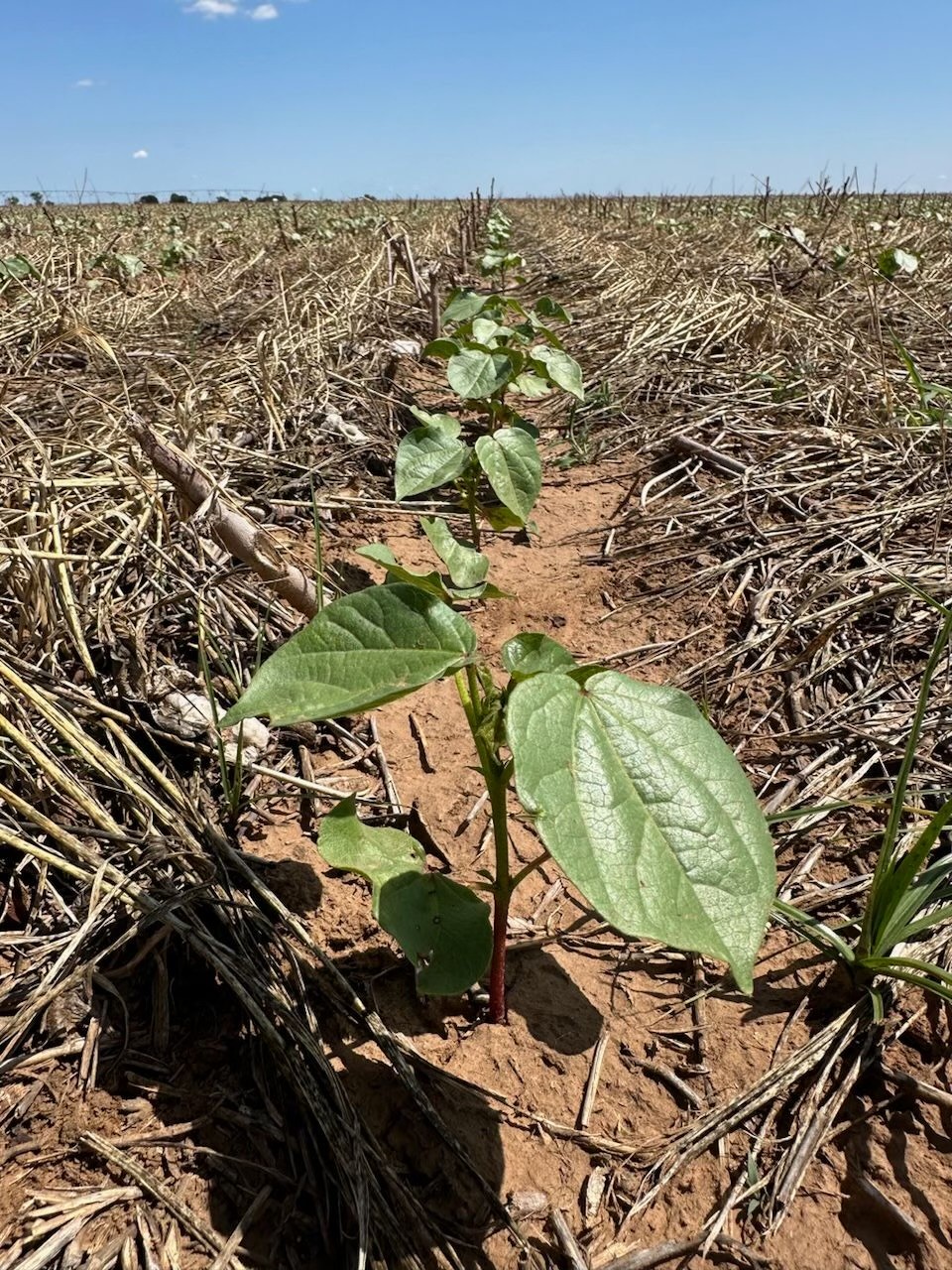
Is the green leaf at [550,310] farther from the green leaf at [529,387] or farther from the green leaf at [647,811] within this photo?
the green leaf at [647,811]

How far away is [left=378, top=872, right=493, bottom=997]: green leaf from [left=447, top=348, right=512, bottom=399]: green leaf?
4.86 ft

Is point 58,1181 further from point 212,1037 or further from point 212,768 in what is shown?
point 212,768

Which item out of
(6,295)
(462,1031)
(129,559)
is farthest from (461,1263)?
(6,295)

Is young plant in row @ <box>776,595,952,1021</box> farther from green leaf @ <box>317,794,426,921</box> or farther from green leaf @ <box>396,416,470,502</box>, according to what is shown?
green leaf @ <box>396,416,470,502</box>

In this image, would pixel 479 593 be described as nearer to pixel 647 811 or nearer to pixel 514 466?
pixel 647 811

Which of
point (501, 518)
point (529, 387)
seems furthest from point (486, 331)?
point (501, 518)

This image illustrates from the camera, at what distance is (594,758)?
2.34ft

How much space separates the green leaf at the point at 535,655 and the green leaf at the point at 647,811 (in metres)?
0.08

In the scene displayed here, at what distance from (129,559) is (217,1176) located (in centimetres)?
120

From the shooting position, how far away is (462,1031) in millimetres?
1069

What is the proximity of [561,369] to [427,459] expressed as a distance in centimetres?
74

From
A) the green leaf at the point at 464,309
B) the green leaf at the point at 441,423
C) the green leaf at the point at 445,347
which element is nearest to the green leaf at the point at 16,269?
the green leaf at the point at 464,309

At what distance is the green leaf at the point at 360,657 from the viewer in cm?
72

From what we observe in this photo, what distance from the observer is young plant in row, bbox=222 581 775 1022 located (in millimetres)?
639
